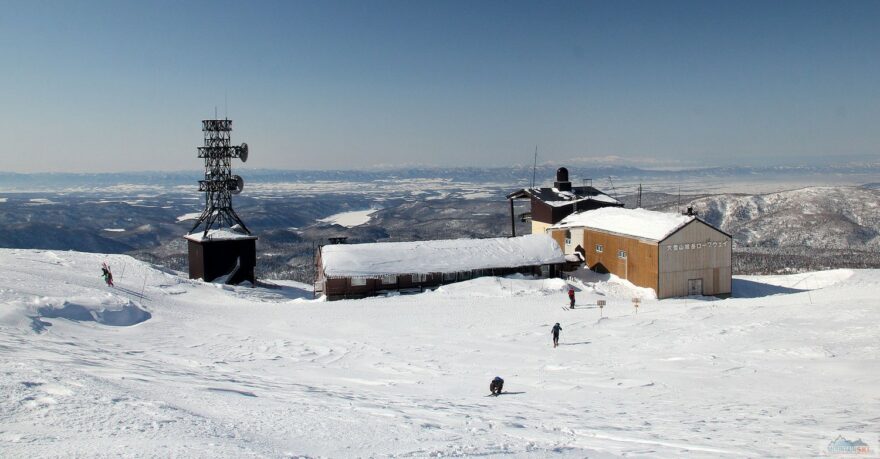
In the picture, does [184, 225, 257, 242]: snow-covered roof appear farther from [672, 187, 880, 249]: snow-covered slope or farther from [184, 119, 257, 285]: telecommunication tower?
[672, 187, 880, 249]: snow-covered slope

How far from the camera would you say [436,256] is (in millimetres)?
34094

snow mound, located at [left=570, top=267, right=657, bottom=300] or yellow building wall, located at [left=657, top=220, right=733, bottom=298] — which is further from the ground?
yellow building wall, located at [left=657, top=220, right=733, bottom=298]

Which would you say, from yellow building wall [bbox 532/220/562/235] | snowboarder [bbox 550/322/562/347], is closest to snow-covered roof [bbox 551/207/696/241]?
yellow building wall [bbox 532/220/562/235]

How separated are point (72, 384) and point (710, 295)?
1267 inches

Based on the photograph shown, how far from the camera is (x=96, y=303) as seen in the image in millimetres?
20203

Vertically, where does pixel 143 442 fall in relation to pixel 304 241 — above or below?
above

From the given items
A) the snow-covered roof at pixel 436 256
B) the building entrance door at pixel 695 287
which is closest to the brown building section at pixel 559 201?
the snow-covered roof at pixel 436 256

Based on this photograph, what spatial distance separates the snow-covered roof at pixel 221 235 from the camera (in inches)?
1438

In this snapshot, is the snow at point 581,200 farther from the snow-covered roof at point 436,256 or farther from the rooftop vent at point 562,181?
the snow-covered roof at point 436,256

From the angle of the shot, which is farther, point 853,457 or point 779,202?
point 779,202

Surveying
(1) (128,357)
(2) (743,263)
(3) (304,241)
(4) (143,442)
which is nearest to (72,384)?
(4) (143,442)

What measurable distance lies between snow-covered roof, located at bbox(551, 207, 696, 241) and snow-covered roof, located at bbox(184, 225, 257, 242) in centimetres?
2234

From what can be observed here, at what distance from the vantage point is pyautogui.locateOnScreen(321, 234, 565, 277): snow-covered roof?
31875 mm

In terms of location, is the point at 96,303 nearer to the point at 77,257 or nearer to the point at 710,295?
the point at 77,257
